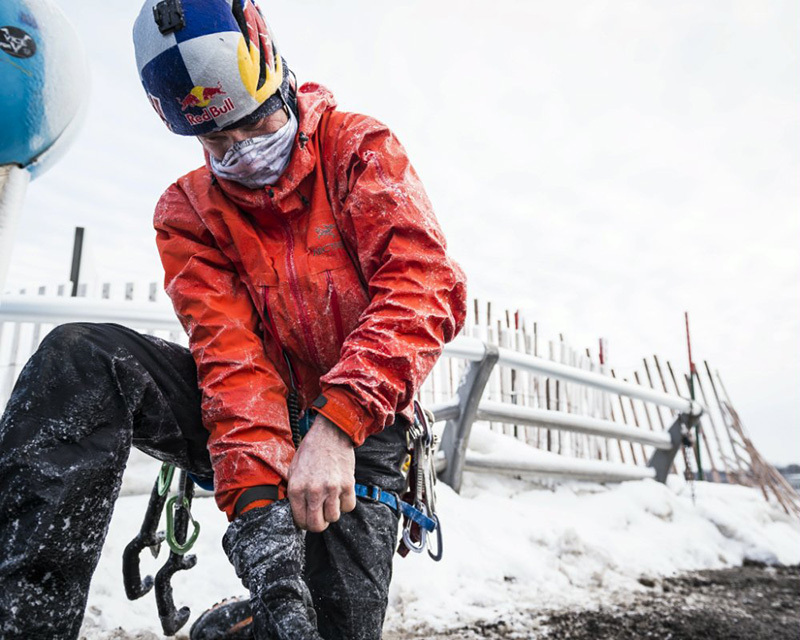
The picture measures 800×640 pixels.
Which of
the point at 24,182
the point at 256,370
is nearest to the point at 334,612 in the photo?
the point at 256,370

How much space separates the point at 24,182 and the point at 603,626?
3.20 meters

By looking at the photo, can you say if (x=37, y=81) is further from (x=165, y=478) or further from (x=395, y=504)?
(x=395, y=504)

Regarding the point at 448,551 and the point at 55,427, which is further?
the point at 448,551

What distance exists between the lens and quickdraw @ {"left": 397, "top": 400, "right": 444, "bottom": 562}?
6.41 ft

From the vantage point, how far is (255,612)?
1.35m

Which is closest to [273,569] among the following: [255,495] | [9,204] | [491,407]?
[255,495]

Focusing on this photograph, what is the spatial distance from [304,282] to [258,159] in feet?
1.26

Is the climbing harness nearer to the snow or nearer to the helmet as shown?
the snow

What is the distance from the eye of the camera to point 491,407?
4027 millimetres

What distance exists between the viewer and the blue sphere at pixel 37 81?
2.42m

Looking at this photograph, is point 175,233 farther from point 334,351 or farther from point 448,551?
point 448,551

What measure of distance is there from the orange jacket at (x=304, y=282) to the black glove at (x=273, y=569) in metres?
0.11

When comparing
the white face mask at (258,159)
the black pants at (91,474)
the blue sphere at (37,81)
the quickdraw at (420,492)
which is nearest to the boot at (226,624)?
the black pants at (91,474)

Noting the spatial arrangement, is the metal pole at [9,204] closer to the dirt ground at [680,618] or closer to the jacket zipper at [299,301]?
the jacket zipper at [299,301]
